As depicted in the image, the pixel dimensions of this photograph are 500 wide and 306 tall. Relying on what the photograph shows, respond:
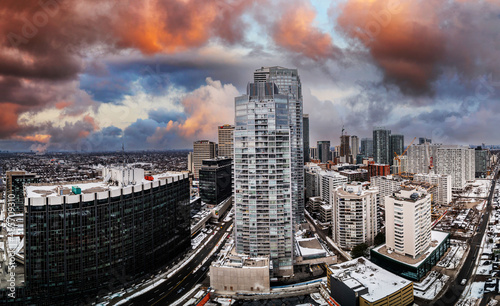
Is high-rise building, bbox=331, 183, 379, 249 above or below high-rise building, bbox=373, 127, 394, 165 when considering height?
below

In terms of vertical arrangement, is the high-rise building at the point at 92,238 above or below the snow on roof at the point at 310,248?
above

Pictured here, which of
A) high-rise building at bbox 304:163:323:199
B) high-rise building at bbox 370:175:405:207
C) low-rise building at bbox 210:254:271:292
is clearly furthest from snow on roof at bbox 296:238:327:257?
high-rise building at bbox 370:175:405:207

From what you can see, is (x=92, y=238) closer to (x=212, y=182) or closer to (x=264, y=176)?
(x=264, y=176)

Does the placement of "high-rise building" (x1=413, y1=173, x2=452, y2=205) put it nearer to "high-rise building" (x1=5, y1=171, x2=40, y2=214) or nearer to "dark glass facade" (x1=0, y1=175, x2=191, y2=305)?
"dark glass facade" (x1=0, y1=175, x2=191, y2=305)

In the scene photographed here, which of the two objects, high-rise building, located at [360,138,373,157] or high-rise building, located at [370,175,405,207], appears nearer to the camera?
high-rise building, located at [370,175,405,207]

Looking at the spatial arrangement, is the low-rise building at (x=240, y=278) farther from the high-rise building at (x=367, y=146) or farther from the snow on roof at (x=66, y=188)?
the high-rise building at (x=367, y=146)

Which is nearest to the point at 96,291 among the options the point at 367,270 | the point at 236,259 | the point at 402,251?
the point at 236,259

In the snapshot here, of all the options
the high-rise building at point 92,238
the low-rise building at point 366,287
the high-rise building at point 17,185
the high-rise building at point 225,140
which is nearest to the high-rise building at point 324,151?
the high-rise building at point 225,140

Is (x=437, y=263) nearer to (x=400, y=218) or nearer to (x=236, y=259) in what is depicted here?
(x=400, y=218)
